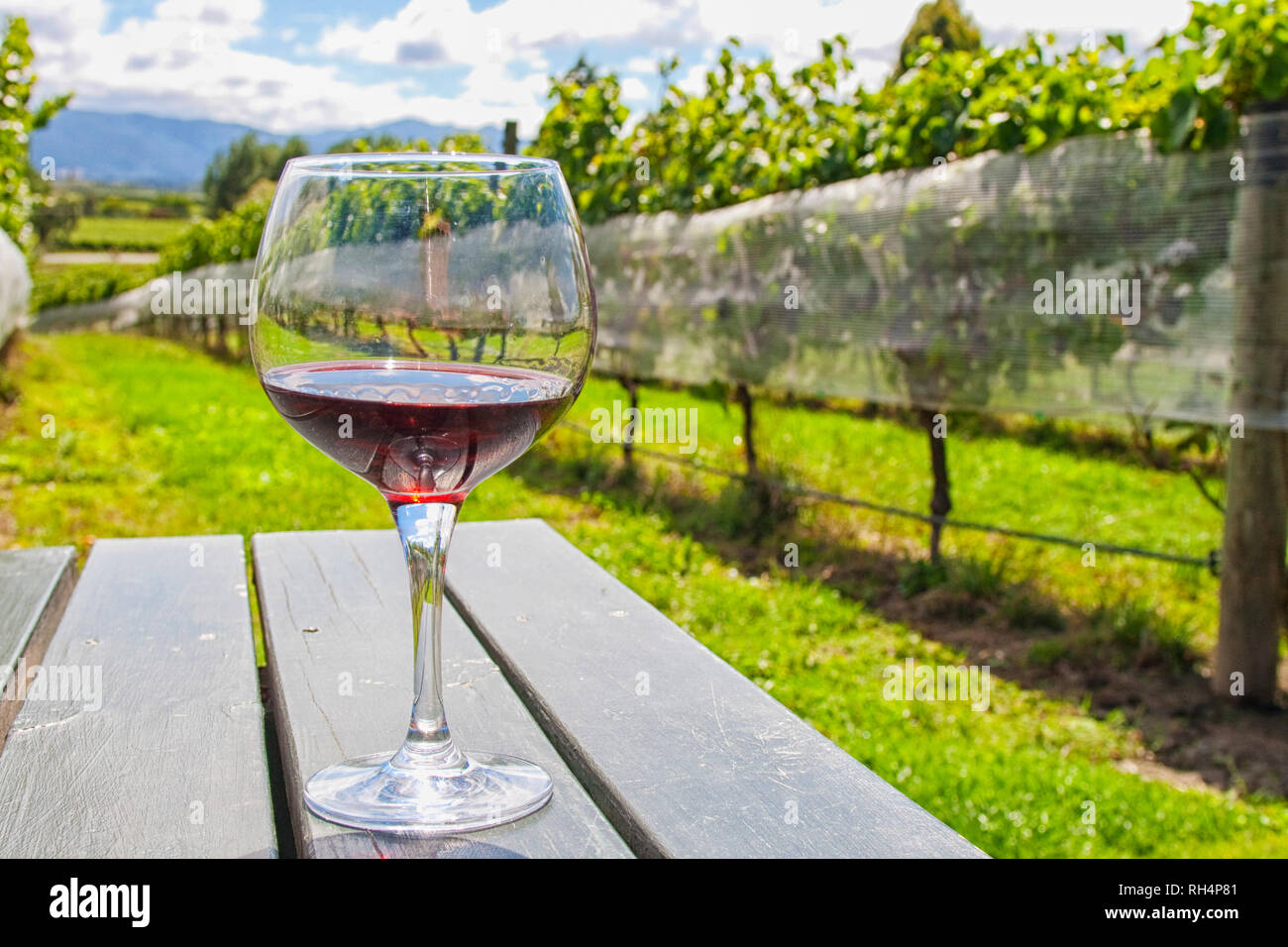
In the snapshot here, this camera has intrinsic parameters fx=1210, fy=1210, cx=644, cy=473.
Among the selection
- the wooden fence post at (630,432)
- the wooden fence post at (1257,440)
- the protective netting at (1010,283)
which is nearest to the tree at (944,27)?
the wooden fence post at (630,432)

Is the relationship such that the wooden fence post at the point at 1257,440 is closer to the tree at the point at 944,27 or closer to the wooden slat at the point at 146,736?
the wooden slat at the point at 146,736

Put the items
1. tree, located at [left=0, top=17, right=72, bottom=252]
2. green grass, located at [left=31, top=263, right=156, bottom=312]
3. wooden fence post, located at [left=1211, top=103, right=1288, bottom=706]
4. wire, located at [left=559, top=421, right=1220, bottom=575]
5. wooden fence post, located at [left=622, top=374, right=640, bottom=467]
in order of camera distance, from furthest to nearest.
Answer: green grass, located at [left=31, top=263, right=156, bottom=312] < tree, located at [left=0, top=17, right=72, bottom=252] < wooden fence post, located at [left=622, top=374, right=640, bottom=467] < wire, located at [left=559, top=421, right=1220, bottom=575] < wooden fence post, located at [left=1211, top=103, right=1288, bottom=706]

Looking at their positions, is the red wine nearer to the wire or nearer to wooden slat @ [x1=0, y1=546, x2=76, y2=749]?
wooden slat @ [x1=0, y1=546, x2=76, y2=749]

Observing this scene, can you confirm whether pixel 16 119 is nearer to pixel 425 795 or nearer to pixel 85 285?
pixel 425 795

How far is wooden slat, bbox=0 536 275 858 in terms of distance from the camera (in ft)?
3.26

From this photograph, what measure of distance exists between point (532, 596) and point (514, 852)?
717 millimetres

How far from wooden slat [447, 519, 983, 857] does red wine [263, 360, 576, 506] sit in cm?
32

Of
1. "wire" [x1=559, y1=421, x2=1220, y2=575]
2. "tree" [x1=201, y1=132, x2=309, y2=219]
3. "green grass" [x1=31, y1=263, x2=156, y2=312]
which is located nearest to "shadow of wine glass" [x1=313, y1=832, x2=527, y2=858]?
"wire" [x1=559, y1=421, x2=1220, y2=575]

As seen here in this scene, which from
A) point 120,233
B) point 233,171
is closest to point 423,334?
point 233,171

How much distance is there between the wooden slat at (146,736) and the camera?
0.99 metres

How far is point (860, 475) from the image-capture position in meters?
7.71

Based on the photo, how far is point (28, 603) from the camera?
5.10ft
